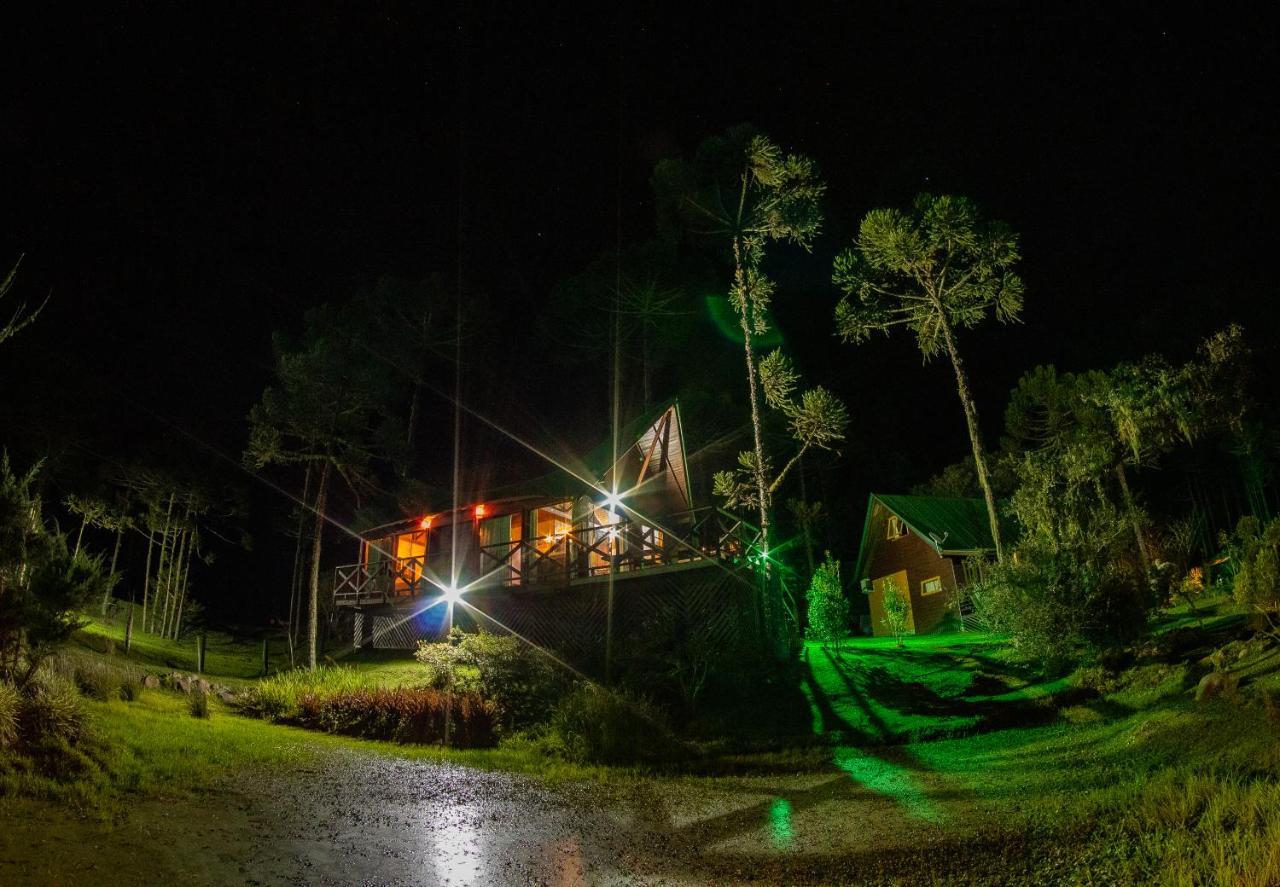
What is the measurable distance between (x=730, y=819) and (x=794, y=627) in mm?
9738

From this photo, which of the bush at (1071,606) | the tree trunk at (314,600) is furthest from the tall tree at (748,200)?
the tree trunk at (314,600)

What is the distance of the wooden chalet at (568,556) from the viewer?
1778cm

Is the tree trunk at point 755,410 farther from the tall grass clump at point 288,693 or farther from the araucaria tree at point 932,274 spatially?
the tall grass clump at point 288,693

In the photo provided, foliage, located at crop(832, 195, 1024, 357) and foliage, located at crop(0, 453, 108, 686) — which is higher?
foliage, located at crop(832, 195, 1024, 357)

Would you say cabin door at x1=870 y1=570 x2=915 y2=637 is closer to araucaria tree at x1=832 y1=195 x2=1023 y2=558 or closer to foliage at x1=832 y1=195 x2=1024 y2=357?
araucaria tree at x1=832 y1=195 x2=1023 y2=558

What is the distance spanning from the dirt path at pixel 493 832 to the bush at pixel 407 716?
2.61 m

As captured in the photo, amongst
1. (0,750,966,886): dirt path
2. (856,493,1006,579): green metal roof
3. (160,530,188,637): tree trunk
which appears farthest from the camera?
(160,530,188,637): tree trunk

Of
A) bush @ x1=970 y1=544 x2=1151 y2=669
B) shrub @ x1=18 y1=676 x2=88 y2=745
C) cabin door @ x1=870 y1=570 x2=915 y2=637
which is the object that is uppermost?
cabin door @ x1=870 y1=570 x2=915 y2=637

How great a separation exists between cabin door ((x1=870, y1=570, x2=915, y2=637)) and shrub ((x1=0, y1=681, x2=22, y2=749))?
26.6 meters

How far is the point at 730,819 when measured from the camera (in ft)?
25.7

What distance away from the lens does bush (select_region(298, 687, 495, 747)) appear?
482 inches

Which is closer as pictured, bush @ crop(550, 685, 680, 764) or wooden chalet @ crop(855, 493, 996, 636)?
bush @ crop(550, 685, 680, 764)

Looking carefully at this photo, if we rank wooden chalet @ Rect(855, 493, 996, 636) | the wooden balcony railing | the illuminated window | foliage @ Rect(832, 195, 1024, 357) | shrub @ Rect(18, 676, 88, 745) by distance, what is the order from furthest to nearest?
wooden chalet @ Rect(855, 493, 996, 636)
the illuminated window
foliage @ Rect(832, 195, 1024, 357)
the wooden balcony railing
shrub @ Rect(18, 676, 88, 745)

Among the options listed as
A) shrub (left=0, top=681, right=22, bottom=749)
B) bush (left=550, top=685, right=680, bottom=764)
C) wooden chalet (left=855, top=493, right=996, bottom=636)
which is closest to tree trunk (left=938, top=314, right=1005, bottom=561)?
wooden chalet (left=855, top=493, right=996, bottom=636)
